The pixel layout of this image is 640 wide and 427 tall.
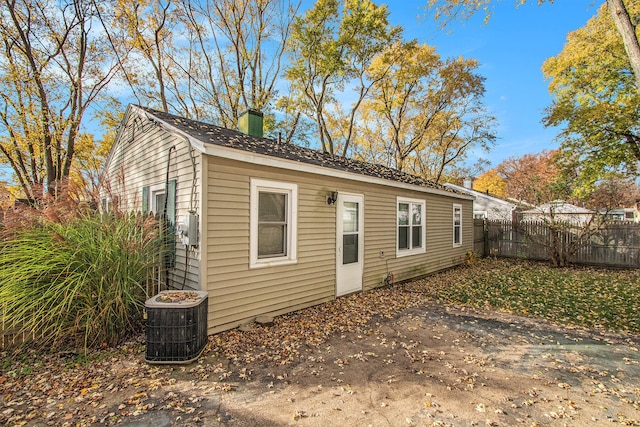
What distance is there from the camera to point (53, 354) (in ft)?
11.6

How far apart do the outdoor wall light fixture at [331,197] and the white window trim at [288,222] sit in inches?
35.0

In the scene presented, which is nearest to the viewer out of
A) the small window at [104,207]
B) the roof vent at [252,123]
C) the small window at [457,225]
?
the small window at [104,207]

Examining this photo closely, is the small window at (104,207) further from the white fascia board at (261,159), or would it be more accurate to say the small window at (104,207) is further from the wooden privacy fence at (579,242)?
the wooden privacy fence at (579,242)

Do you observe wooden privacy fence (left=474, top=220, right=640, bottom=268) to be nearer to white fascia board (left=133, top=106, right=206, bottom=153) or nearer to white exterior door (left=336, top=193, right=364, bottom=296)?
white exterior door (left=336, top=193, right=364, bottom=296)

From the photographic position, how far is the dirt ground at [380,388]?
2510 millimetres

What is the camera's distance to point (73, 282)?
3494 millimetres

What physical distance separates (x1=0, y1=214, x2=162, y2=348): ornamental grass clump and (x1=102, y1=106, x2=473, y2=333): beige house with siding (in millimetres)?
750

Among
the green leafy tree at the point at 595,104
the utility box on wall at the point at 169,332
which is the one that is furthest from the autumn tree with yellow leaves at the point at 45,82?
the green leafy tree at the point at 595,104

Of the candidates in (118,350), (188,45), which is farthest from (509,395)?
(188,45)

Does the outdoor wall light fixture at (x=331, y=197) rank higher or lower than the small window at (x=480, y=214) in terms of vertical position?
lower

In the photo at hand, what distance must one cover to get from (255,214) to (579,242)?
11.9 meters

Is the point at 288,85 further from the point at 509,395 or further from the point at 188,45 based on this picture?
the point at 509,395

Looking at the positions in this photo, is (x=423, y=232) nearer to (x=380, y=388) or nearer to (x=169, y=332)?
(x=380, y=388)

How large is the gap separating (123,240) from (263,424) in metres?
2.93
